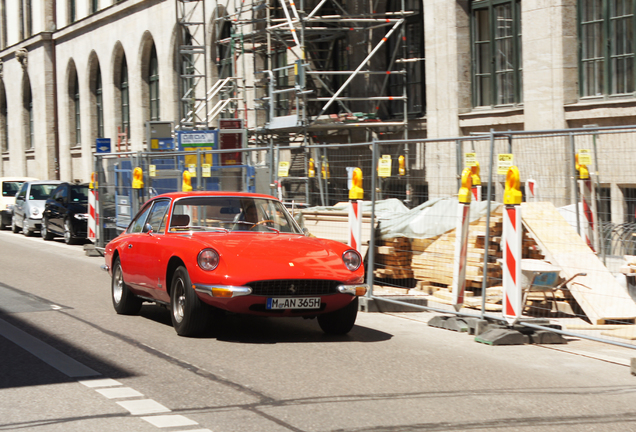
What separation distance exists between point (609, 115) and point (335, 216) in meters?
6.67

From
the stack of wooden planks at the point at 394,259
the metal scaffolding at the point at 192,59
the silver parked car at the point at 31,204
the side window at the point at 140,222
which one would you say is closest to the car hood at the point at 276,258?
the side window at the point at 140,222

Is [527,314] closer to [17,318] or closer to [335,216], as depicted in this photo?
[335,216]

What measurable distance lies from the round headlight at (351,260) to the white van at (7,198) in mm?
23013

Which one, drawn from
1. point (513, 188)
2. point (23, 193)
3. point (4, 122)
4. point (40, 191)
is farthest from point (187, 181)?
point (4, 122)

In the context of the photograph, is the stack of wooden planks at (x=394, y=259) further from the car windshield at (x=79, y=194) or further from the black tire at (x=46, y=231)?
the black tire at (x=46, y=231)

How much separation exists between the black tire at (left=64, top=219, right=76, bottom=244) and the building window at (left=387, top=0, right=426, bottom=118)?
29.7ft

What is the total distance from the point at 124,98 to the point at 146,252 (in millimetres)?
33422

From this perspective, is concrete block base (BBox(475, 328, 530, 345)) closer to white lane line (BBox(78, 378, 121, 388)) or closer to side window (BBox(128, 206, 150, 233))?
white lane line (BBox(78, 378, 121, 388))

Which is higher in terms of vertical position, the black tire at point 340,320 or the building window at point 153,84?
the building window at point 153,84

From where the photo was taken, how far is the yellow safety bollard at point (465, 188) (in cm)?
955

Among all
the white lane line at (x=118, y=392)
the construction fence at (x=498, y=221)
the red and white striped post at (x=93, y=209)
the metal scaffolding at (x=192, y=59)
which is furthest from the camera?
the metal scaffolding at (x=192, y=59)

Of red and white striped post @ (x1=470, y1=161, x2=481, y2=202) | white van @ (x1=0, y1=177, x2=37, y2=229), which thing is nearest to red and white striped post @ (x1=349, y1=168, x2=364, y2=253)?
red and white striped post @ (x1=470, y1=161, x2=481, y2=202)

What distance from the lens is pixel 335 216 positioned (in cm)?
1288

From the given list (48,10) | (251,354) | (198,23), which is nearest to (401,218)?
(251,354)
